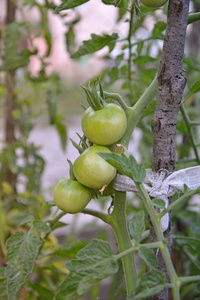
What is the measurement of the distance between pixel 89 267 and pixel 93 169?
0.32 feet

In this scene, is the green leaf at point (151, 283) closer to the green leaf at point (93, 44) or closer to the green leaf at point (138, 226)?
the green leaf at point (138, 226)

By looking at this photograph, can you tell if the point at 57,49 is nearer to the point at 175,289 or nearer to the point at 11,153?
the point at 11,153

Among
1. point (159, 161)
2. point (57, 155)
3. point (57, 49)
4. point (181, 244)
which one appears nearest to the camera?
point (159, 161)

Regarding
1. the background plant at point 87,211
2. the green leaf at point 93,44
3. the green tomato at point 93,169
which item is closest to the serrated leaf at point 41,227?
the background plant at point 87,211

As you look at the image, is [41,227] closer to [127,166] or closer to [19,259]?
[19,259]

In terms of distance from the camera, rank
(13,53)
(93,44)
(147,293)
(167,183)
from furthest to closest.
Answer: (13,53)
(93,44)
(167,183)
(147,293)

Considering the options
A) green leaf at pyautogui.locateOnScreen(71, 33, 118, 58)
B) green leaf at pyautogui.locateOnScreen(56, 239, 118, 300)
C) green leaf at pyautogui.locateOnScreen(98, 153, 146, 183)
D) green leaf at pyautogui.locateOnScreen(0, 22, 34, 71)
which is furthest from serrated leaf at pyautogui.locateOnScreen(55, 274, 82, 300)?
green leaf at pyautogui.locateOnScreen(0, 22, 34, 71)

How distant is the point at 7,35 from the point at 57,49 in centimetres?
413

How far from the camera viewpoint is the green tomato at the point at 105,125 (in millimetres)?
392

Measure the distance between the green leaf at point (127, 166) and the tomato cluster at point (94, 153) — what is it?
0.12ft

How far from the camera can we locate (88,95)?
0.39 meters

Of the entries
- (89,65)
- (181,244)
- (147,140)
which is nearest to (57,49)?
(89,65)

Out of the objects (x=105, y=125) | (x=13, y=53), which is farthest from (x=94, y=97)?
(x=13, y=53)

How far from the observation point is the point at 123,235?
43 cm
